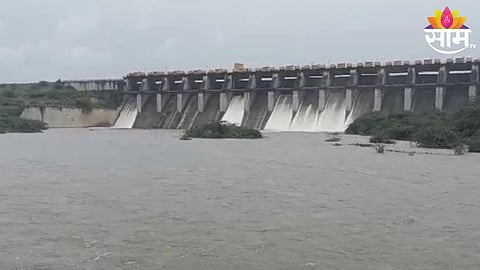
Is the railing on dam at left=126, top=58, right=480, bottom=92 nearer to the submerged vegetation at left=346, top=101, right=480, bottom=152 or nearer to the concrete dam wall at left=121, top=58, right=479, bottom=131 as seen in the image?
the concrete dam wall at left=121, top=58, right=479, bottom=131

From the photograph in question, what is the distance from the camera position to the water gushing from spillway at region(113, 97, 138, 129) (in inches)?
2178

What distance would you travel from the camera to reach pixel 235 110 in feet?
161

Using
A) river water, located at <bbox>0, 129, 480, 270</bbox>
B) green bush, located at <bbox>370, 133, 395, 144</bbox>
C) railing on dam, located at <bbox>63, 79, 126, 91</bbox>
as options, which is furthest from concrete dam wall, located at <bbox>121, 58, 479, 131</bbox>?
river water, located at <bbox>0, 129, 480, 270</bbox>

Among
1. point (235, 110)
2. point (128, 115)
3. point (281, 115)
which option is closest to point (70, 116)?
point (128, 115)

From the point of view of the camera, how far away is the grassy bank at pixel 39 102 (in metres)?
46.3

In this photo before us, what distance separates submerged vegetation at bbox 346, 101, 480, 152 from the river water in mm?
7593

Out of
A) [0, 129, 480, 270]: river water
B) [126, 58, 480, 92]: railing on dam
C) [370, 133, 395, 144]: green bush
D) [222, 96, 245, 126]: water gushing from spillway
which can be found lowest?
[0, 129, 480, 270]: river water

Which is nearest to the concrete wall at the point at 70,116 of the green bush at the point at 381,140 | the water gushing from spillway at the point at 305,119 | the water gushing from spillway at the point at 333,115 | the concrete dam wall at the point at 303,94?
the concrete dam wall at the point at 303,94

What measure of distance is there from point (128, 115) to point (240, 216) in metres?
48.6

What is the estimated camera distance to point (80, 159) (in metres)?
19.5

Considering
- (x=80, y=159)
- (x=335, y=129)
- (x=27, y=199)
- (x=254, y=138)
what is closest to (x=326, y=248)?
(x=27, y=199)

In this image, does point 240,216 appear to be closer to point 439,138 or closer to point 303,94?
point 439,138

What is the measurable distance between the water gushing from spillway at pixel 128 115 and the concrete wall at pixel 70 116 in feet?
3.81

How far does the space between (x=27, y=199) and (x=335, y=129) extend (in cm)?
3403
